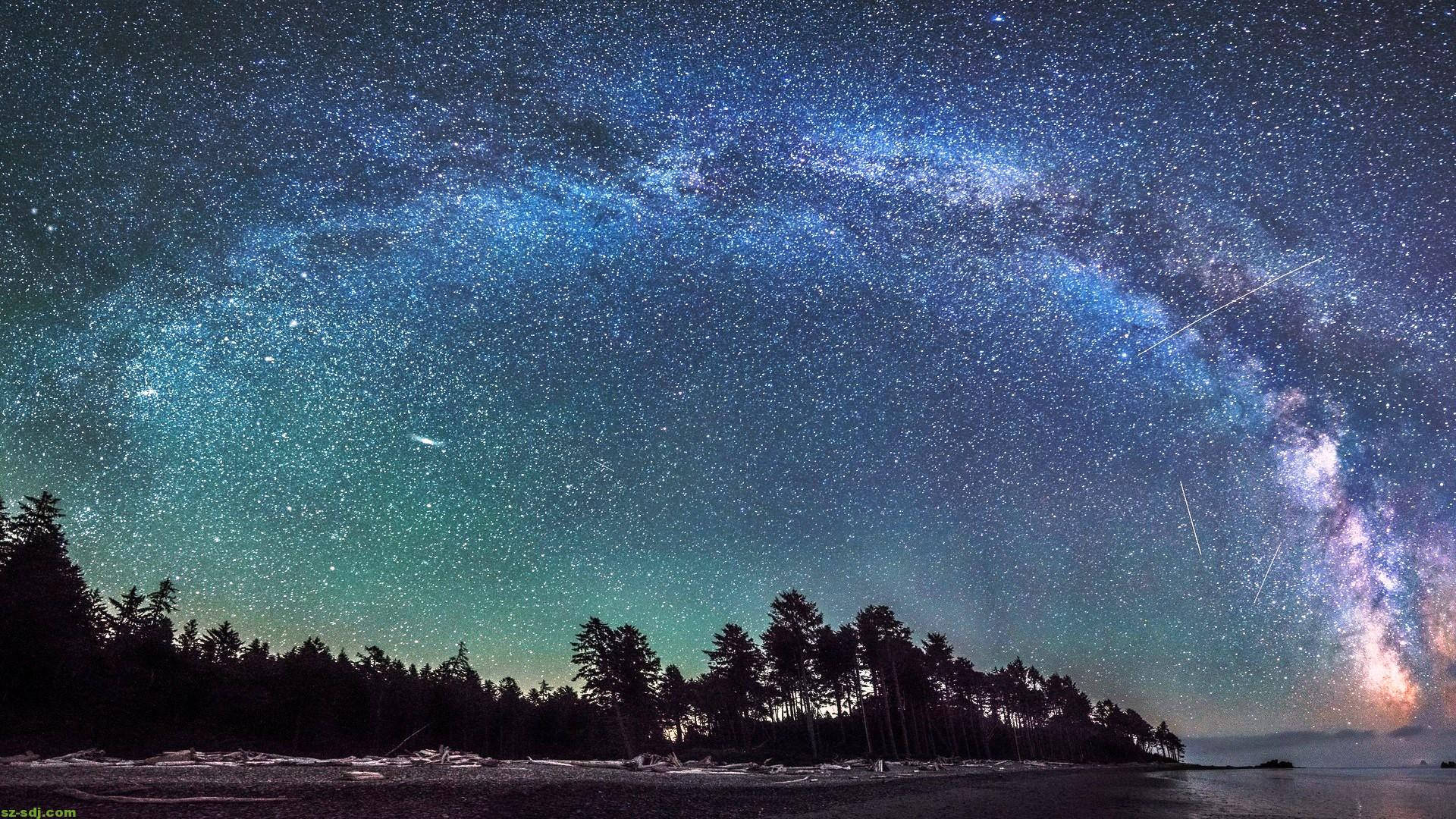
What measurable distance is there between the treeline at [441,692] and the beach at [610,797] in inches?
1285

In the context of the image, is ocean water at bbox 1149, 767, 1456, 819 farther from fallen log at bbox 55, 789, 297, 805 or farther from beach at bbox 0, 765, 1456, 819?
fallen log at bbox 55, 789, 297, 805

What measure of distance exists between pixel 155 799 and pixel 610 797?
13.7 meters

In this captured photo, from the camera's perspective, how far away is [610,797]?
23828 mm

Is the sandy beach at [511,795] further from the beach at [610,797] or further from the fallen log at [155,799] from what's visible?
the fallen log at [155,799]

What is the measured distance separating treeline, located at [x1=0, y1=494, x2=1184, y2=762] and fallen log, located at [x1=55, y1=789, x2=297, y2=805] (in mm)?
38902

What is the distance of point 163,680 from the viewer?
6284 cm

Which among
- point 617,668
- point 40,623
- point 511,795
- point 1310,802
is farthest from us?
point 617,668

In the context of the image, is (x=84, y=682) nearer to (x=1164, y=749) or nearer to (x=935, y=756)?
(x=935, y=756)

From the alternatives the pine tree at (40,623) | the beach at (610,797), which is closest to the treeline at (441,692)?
the pine tree at (40,623)

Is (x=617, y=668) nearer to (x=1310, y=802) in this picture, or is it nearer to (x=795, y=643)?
(x=795, y=643)

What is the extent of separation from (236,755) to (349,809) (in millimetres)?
19469

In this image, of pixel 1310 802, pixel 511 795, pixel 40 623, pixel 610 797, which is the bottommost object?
pixel 1310 802

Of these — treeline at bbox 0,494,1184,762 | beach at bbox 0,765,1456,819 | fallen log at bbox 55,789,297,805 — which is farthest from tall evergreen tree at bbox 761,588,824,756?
fallen log at bbox 55,789,297,805

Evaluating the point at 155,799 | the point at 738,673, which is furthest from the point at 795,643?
the point at 155,799
